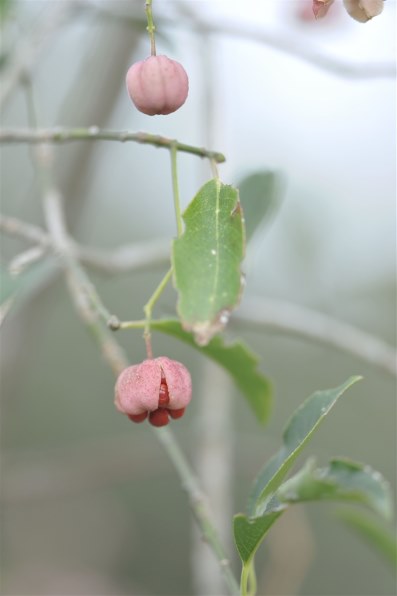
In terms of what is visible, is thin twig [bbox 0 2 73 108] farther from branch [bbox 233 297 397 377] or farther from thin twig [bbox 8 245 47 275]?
branch [bbox 233 297 397 377]

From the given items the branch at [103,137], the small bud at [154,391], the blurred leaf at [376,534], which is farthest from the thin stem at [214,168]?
the blurred leaf at [376,534]

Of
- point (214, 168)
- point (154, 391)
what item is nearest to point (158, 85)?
point (214, 168)

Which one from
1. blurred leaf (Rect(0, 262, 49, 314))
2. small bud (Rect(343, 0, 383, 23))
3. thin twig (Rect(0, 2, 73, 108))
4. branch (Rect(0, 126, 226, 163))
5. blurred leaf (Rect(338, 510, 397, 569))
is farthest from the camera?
thin twig (Rect(0, 2, 73, 108))

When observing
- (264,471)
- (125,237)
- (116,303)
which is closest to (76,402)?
(116,303)

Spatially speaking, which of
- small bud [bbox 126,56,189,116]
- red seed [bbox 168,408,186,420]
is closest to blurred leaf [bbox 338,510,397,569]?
red seed [bbox 168,408,186,420]

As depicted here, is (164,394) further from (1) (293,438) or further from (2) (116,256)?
(2) (116,256)

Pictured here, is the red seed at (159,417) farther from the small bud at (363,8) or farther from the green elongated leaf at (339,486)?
the small bud at (363,8)
